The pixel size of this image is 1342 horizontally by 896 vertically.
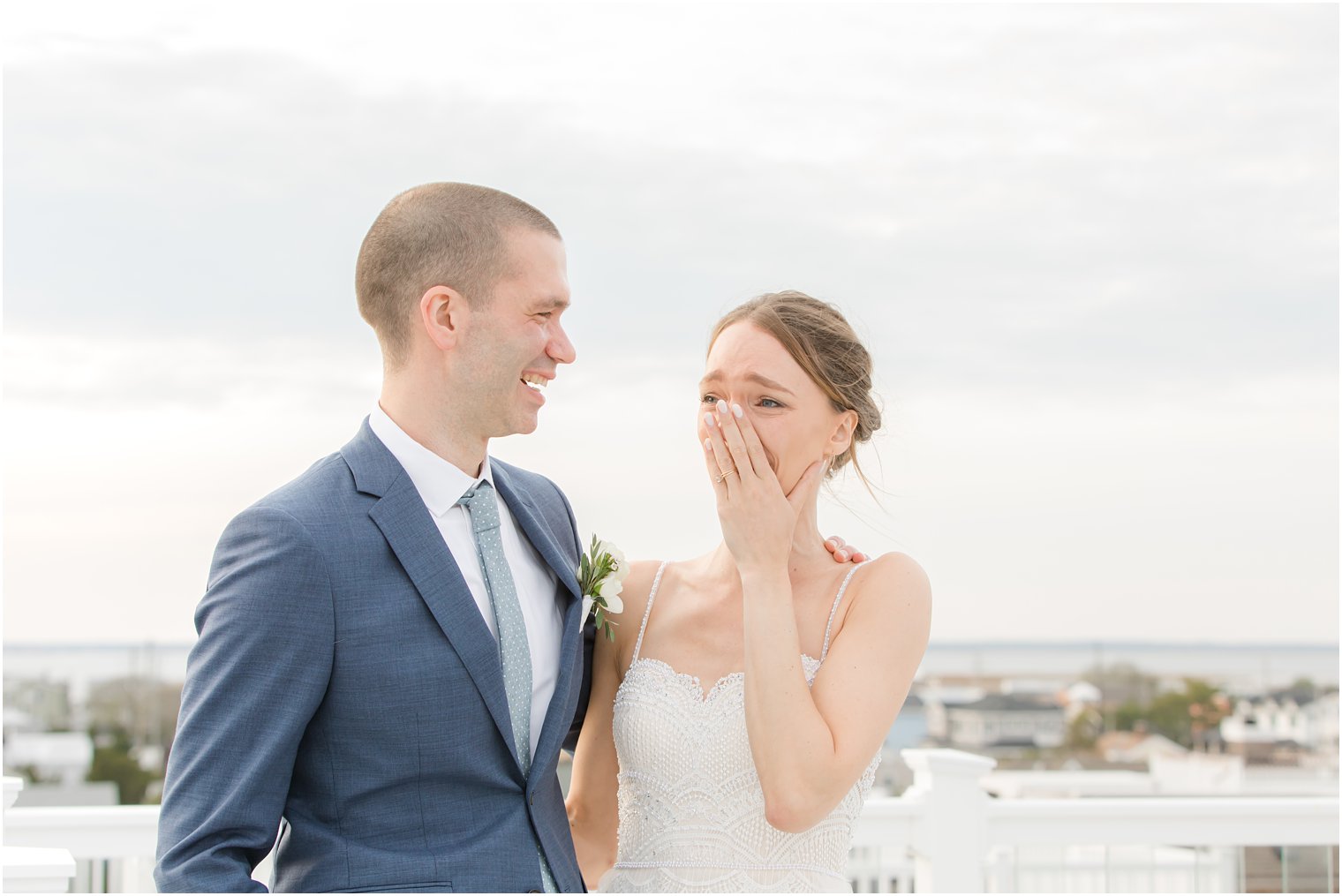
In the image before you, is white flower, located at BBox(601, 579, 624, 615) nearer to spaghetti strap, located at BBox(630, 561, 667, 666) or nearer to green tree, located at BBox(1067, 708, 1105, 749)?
spaghetti strap, located at BBox(630, 561, 667, 666)

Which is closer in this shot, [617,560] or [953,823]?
[617,560]

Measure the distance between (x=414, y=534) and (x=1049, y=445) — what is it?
50059 mm

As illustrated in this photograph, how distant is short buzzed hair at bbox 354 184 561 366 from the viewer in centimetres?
253

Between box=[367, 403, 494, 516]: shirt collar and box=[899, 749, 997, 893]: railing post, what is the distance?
2722mm

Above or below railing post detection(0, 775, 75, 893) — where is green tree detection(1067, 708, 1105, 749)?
below

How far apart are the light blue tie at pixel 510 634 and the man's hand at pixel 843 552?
0.91 meters

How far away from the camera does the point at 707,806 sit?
2.90 metres

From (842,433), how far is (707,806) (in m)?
0.93

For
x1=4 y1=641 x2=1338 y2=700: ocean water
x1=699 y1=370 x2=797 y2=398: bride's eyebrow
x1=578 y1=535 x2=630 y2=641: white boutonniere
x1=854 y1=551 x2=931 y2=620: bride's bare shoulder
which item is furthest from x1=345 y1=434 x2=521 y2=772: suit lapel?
x1=4 y1=641 x2=1338 y2=700: ocean water

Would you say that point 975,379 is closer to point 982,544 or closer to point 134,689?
point 982,544

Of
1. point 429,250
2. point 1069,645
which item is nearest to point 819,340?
point 429,250

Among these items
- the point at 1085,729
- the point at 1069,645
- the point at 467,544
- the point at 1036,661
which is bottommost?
the point at 1085,729

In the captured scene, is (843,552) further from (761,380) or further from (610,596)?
(610,596)

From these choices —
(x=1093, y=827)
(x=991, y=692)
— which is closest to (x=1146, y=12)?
(x=1093, y=827)
